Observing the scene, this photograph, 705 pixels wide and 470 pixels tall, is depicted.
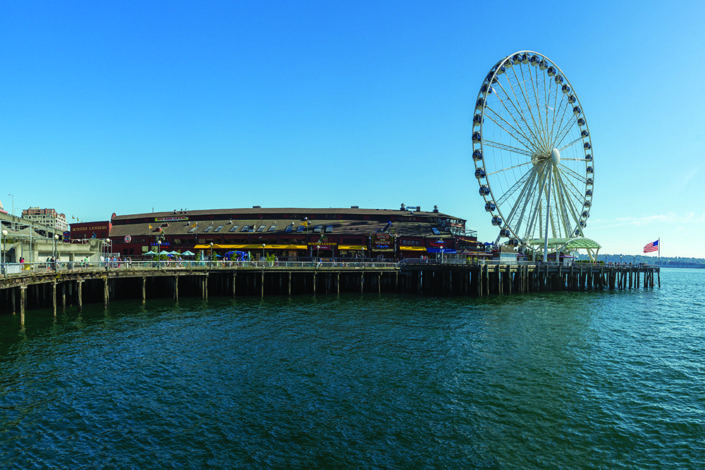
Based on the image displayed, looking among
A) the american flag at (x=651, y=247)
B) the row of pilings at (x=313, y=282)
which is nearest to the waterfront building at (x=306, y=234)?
the row of pilings at (x=313, y=282)

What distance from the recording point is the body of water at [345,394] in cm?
1479

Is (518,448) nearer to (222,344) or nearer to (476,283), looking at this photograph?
(222,344)

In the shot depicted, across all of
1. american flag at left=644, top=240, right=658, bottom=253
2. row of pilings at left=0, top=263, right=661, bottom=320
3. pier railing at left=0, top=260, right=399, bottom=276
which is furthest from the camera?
american flag at left=644, top=240, right=658, bottom=253

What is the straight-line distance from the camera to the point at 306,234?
8488 cm

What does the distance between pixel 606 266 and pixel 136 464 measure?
264 ft

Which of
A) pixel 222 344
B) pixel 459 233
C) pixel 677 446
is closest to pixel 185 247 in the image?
pixel 459 233

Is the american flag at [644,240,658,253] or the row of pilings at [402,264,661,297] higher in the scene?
the american flag at [644,240,658,253]

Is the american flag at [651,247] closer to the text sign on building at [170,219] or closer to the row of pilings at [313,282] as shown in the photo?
the row of pilings at [313,282]

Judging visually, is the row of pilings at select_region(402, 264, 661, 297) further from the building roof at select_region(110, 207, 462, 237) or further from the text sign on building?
the text sign on building

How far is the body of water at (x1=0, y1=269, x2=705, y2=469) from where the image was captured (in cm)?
1479

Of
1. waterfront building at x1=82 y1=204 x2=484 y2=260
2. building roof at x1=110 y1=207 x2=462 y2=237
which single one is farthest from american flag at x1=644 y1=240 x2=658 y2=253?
building roof at x1=110 y1=207 x2=462 y2=237

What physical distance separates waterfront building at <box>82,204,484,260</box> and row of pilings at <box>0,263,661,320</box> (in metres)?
13.7

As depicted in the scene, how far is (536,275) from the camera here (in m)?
66.0

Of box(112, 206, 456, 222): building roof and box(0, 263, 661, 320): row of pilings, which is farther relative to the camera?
box(112, 206, 456, 222): building roof
